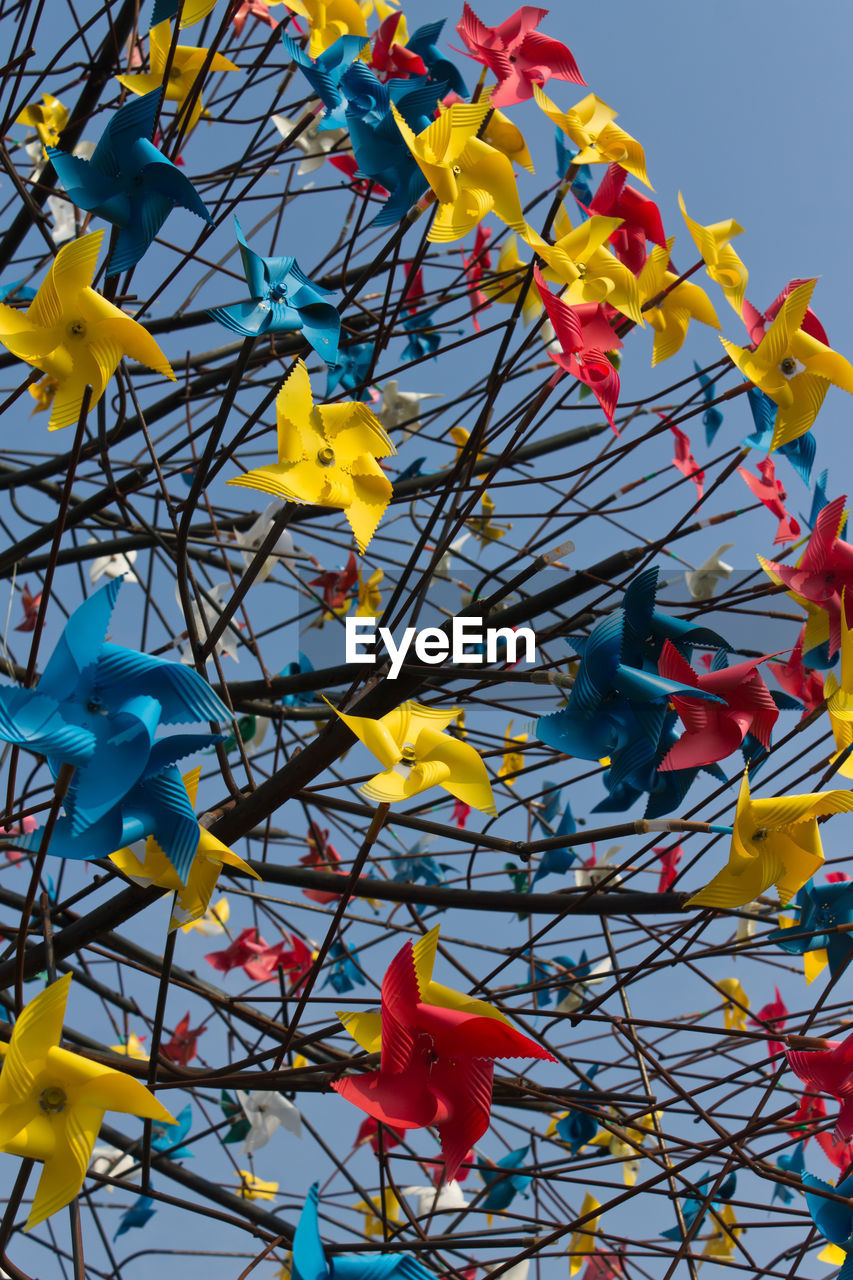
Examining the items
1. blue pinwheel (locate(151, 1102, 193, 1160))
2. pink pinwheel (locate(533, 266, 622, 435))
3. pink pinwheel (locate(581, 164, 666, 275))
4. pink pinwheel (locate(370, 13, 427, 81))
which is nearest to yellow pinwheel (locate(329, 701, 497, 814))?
pink pinwheel (locate(533, 266, 622, 435))

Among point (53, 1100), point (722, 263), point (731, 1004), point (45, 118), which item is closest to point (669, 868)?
point (731, 1004)

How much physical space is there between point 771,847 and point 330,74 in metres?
1.27

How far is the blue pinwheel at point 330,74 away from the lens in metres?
1.48

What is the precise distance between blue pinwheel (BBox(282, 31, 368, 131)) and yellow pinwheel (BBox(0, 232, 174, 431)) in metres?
0.65

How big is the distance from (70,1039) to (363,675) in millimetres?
1236

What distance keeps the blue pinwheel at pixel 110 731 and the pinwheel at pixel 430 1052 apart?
0.83 ft

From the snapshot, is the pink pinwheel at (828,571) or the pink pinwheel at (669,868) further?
the pink pinwheel at (669,868)

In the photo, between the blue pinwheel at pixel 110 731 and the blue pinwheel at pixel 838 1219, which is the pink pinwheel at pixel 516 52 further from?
the blue pinwheel at pixel 838 1219

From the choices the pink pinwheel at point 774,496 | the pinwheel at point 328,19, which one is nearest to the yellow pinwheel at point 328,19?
the pinwheel at point 328,19

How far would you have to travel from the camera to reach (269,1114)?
2135mm

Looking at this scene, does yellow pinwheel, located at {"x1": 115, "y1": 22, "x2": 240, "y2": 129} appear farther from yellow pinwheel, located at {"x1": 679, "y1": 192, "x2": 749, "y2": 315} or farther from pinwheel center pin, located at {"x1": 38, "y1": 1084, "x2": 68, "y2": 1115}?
pinwheel center pin, located at {"x1": 38, "y1": 1084, "x2": 68, "y2": 1115}

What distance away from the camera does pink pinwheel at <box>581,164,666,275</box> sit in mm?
1659

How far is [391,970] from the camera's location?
979mm

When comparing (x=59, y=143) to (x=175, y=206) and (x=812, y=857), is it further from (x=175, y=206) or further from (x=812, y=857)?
(x=812, y=857)
